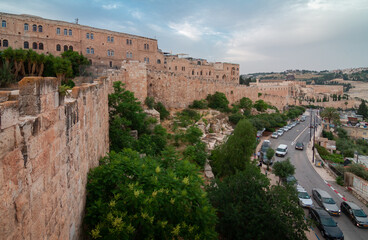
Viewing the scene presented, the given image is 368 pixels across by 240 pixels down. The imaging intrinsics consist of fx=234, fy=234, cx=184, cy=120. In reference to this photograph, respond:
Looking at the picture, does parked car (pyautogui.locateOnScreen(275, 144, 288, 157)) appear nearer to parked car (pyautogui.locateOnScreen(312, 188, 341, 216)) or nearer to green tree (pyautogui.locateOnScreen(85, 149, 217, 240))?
parked car (pyautogui.locateOnScreen(312, 188, 341, 216))

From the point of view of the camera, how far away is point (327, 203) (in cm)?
1188

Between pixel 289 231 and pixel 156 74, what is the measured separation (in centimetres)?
1637

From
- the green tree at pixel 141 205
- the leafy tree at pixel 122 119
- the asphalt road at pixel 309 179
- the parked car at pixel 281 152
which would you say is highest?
the leafy tree at pixel 122 119

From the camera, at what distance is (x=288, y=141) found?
87.8ft

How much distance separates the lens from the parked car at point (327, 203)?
11.4m

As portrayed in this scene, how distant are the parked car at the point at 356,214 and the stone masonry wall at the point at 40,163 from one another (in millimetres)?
12100

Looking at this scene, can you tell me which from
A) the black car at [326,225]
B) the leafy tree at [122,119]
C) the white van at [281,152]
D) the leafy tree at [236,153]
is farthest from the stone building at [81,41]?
the black car at [326,225]

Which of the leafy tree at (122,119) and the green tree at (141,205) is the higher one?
the leafy tree at (122,119)

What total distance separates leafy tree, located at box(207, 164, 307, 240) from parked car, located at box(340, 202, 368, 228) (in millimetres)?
4735

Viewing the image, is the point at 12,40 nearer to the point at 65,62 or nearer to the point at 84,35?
the point at 84,35

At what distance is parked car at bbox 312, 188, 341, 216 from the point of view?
11.4 m

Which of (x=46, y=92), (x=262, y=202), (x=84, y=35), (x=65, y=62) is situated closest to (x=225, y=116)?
(x=65, y=62)

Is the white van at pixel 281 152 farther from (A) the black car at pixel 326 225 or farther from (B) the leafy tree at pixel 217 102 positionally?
(A) the black car at pixel 326 225

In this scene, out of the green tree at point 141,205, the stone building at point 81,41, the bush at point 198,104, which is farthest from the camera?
the stone building at point 81,41
